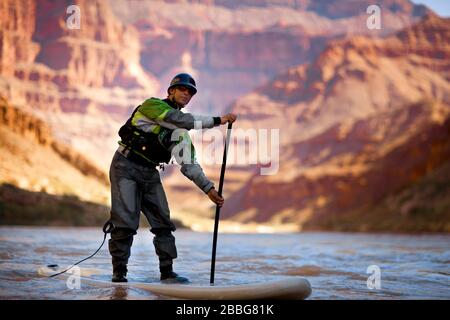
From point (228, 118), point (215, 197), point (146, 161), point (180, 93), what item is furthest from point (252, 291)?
point (180, 93)

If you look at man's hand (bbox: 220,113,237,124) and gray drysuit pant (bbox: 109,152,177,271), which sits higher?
man's hand (bbox: 220,113,237,124)

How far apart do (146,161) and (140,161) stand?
2.1 inches

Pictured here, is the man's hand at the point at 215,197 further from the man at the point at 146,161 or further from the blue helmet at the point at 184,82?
the blue helmet at the point at 184,82

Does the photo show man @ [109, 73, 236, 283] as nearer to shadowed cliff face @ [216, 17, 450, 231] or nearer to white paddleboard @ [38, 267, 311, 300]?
white paddleboard @ [38, 267, 311, 300]

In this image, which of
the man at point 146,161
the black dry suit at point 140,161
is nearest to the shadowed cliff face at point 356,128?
the man at point 146,161

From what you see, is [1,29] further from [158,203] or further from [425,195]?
[158,203]

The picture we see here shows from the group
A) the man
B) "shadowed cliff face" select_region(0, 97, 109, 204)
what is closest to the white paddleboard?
the man

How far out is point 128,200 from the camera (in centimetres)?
668

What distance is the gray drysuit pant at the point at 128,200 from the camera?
6.67 metres

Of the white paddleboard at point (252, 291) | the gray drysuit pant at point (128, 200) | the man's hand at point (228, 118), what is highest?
the man's hand at point (228, 118)

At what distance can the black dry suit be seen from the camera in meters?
6.52

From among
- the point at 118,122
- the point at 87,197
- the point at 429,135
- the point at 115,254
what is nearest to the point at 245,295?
the point at 115,254

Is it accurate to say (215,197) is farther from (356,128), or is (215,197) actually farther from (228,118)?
(356,128)

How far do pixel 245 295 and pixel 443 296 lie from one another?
1.91 metres
